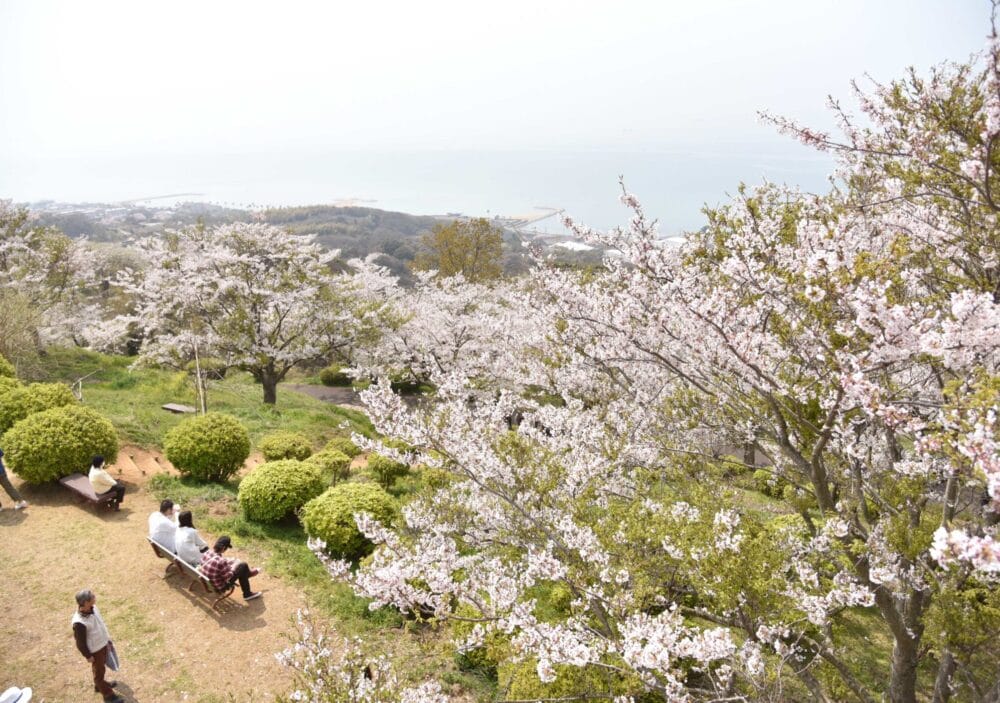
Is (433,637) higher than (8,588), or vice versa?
(8,588)

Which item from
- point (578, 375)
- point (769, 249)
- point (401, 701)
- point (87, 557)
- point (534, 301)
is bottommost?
point (87, 557)

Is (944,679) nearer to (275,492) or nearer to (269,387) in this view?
(275,492)

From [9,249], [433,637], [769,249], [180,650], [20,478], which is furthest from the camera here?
[9,249]

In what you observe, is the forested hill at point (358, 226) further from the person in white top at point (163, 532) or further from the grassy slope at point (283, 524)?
the person in white top at point (163, 532)

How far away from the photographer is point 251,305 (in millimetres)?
17469

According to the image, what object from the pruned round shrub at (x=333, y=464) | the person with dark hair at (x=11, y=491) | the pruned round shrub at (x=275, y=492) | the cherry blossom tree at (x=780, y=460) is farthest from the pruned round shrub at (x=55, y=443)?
the cherry blossom tree at (x=780, y=460)

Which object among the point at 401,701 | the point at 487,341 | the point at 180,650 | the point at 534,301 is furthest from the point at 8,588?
the point at 487,341

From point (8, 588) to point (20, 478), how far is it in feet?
12.5

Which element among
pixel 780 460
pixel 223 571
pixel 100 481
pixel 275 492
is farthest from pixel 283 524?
pixel 780 460

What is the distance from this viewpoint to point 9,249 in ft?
66.8

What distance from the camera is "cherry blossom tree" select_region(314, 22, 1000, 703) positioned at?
12.7ft

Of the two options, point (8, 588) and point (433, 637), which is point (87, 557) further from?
point (433, 637)

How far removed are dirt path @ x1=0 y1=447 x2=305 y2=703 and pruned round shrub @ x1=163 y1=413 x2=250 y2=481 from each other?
1.58 meters

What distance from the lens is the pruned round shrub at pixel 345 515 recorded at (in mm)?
8617
